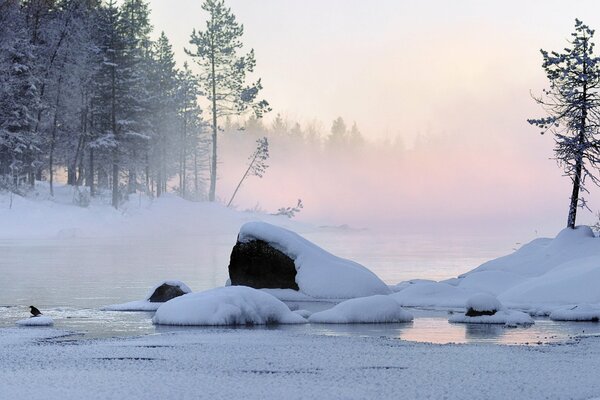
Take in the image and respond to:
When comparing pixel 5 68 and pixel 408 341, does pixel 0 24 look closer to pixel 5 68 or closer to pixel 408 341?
pixel 5 68

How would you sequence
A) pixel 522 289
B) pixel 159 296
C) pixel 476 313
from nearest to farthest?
pixel 476 313
pixel 159 296
pixel 522 289

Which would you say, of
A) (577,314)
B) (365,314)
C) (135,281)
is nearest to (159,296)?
(365,314)

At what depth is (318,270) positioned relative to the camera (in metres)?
20.0

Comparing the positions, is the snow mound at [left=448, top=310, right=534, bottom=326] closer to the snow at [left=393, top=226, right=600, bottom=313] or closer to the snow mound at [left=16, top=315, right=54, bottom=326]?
the snow at [left=393, top=226, right=600, bottom=313]

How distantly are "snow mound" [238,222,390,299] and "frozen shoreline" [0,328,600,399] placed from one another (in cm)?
682

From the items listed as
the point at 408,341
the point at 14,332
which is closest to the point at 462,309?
the point at 408,341

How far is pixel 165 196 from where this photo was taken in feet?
217

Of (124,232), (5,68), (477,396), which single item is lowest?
(477,396)

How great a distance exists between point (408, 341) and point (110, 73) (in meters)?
53.9

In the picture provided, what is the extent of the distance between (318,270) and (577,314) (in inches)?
247

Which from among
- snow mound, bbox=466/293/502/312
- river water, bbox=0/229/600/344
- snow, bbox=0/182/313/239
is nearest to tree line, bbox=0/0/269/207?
snow, bbox=0/182/313/239

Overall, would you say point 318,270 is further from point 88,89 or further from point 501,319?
point 88,89

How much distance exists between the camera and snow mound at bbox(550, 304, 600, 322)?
15.5 metres

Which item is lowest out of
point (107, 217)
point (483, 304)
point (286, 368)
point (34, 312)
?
point (286, 368)
